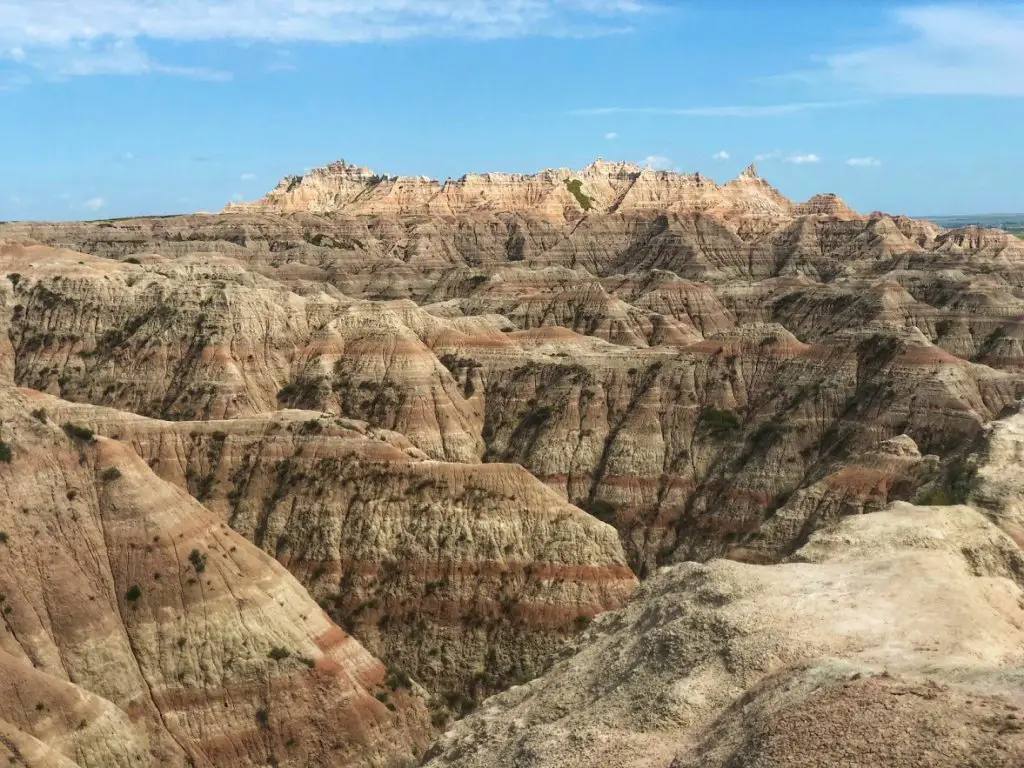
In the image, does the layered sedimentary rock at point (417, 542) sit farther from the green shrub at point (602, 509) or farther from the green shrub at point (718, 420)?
the green shrub at point (718, 420)

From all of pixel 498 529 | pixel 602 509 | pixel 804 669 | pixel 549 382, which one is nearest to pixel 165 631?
pixel 498 529

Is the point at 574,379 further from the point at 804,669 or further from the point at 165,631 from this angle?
the point at 804,669

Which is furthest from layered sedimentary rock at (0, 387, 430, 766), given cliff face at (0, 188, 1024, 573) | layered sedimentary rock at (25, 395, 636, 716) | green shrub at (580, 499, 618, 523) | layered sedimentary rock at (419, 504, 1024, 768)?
green shrub at (580, 499, 618, 523)

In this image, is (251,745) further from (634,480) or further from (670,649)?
(634,480)

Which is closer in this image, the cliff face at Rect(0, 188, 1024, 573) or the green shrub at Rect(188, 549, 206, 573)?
the green shrub at Rect(188, 549, 206, 573)

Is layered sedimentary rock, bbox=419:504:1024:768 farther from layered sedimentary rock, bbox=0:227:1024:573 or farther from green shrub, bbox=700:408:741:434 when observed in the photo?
green shrub, bbox=700:408:741:434

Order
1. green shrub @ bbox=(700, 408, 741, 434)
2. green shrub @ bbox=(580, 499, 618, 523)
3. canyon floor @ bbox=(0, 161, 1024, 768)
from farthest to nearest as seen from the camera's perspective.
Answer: green shrub @ bbox=(700, 408, 741, 434)
green shrub @ bbox=(580, 499, 618, 523)
canyon floor @ bbox=(0, 161, 1024, 768)
